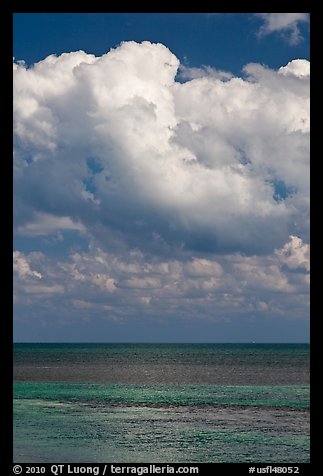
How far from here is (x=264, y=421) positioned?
18312 mm

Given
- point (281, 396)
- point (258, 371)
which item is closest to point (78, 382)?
point (281, 396)

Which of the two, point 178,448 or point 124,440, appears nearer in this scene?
point 178,448

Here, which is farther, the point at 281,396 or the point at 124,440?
the point at 281,396
